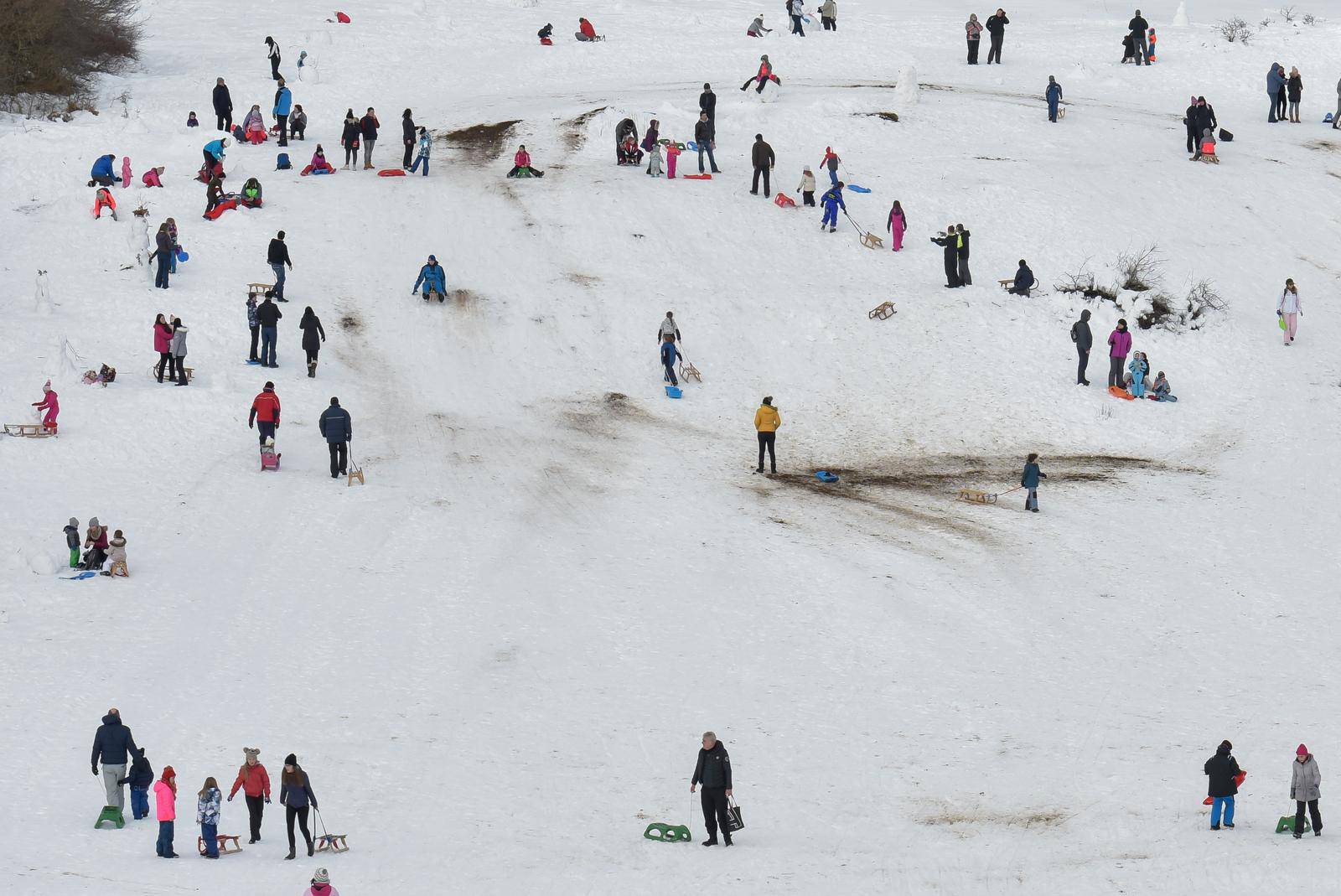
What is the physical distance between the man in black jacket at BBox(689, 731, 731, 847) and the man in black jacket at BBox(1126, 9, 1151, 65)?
3841 cm

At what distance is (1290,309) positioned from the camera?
31672 millimetres

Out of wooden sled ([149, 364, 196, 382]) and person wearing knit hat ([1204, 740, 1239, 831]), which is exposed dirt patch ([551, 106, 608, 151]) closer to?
wooden sled ([149, 364, 196, 382])

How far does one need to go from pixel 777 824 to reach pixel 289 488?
1170 cm

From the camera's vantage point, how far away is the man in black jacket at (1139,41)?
4725 centimetres

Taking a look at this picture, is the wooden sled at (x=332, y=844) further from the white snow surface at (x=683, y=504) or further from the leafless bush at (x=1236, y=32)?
the leafless bush at (x=1236, y=32)

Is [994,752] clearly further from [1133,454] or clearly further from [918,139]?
[918,139]

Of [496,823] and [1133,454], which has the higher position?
[1133,454]

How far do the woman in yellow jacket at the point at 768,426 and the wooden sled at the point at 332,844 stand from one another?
1222 centimetres

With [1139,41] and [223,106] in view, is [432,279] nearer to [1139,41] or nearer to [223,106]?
[223,106]

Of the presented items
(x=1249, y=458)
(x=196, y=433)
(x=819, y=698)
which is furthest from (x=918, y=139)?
(x=819, y=698)

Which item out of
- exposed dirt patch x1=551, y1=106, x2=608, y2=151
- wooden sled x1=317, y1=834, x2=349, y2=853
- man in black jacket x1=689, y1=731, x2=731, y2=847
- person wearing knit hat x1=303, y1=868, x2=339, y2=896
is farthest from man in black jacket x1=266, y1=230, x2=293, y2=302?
person wearing knit hat x1=303, y1=868, x2=339, y2=896

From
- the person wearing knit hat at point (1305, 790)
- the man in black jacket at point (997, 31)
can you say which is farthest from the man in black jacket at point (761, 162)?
the person wearing knit hat at point (1305, 790)

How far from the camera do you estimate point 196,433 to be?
85.3 ft

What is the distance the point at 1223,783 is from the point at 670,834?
5.47 m
